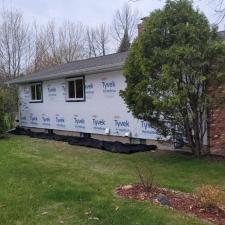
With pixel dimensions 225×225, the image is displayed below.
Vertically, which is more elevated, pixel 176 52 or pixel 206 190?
pixel 176 52

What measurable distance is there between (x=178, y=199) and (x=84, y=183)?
2.27 meters

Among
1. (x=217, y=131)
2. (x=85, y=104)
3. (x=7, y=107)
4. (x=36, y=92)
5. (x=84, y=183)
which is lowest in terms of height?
(x=84, y=183)

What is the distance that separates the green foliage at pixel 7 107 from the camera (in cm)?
1847

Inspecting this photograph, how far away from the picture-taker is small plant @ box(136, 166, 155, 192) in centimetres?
701

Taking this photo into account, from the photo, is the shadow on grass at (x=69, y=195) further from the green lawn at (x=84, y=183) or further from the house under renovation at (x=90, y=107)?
the house under renovation at (x=90, y=107)

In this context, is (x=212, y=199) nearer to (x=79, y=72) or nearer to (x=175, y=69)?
(x=175, y=69)

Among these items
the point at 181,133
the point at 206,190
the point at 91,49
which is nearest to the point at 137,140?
the point at 181,133

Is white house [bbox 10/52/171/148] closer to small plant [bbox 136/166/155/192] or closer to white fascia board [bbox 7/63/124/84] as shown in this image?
white fascia board [bbox 7/63/124/84]

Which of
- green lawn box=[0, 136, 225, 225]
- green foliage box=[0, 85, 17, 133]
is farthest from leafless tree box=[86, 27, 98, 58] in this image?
green lawn box=[0, 136, 225, 225]

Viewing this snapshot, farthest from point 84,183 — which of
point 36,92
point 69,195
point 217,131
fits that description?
point 36,92

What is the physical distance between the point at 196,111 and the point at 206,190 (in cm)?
472

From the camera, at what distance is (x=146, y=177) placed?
8.49 metres

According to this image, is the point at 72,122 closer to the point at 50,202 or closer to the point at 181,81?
the point at 181,81

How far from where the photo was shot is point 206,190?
597 centimetres
